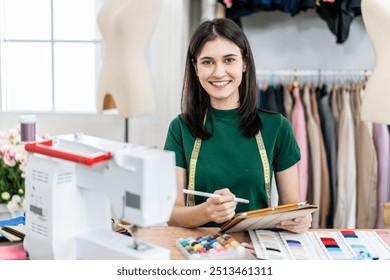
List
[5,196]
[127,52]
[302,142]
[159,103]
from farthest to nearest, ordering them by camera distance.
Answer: [159,103] → [302,142] → [127,52] → [5,196]

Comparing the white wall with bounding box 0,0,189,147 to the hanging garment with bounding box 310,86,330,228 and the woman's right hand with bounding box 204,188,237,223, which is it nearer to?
the hanging garment with bounding box 310,86,330,228

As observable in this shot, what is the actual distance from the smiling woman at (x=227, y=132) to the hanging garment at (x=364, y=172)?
1.45 metres

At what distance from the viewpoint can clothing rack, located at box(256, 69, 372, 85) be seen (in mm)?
3908

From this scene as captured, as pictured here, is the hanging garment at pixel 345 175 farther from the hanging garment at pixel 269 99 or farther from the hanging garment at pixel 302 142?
the hanging garment at pixel 269 99

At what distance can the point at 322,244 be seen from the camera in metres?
1.95

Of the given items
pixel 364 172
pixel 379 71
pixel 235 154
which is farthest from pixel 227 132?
pixel 364 172

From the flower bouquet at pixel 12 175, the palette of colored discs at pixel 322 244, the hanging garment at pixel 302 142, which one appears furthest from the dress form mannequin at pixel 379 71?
the hanging garment at pixel 302 142

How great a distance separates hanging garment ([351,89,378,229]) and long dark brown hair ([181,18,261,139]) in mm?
1513

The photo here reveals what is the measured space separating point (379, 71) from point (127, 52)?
1.31m

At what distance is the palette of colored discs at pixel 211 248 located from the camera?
179 centimetres

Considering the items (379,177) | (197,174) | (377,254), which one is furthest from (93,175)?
(379,177)

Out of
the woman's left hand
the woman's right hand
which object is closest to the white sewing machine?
the woman's right hand

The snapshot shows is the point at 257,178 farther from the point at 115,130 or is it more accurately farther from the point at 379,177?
the point at 115,130

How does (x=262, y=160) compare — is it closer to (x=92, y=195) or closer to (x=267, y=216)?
(x=267, y=216)
